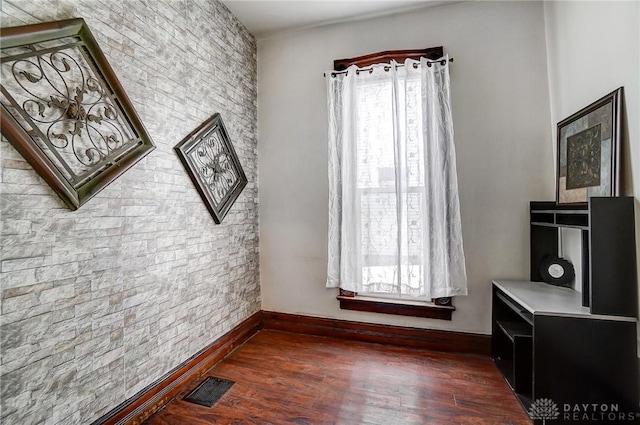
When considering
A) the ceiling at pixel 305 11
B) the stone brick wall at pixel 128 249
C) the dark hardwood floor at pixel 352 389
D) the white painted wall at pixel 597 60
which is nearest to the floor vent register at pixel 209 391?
the dark hardwood floor at pixel 352 389

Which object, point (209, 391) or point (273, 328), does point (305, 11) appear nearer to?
point (273, 328)

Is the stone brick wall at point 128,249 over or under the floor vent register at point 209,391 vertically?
over

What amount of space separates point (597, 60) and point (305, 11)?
211cm

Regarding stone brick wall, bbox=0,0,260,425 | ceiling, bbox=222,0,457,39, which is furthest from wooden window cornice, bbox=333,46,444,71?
stone brick wall, bbox=0,0,260,425

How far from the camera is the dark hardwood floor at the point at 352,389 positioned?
5.34 ft

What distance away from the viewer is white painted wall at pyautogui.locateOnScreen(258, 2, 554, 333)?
7.31 feet

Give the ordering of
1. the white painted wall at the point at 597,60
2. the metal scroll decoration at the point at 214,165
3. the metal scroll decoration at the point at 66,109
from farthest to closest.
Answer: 1. the metal scroll decoration at the point at 214,165
2. the white painted wall at the point at 597,60
3. the metal scroll decoration at the point at 66,109

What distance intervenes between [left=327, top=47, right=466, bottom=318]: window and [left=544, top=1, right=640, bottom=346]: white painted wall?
0.75 m

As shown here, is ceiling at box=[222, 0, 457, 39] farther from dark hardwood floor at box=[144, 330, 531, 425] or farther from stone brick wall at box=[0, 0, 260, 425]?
dark hardwood floor at box=[144, 330, 531, 425]

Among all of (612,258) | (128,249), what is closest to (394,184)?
(612,258)

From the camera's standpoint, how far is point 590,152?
68.1 inches

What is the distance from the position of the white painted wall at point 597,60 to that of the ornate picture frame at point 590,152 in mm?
44

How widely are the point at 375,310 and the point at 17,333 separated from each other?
7.37 ft

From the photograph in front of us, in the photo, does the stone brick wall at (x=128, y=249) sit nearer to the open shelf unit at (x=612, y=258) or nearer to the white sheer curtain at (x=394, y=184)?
the white sheer curtain at (x=394, y=184)
